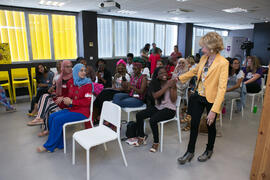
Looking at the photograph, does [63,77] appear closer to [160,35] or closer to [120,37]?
[120,37]

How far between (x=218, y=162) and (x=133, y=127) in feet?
3.94

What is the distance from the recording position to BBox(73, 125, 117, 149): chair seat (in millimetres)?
2023

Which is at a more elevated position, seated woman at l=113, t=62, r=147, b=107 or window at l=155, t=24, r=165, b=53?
window at l=155, t=24, r=165, b=53

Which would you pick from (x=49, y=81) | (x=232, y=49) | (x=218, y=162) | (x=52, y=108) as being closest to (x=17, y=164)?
(x=52, y=108)

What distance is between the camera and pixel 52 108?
2977 mm

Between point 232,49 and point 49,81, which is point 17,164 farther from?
point 232,49

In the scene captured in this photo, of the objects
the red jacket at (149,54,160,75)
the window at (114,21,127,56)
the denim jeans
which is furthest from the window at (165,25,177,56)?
the denim jeans

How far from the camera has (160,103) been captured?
2760mm

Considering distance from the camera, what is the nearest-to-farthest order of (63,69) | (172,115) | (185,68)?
(172,115) < (63,69) < (185,68)

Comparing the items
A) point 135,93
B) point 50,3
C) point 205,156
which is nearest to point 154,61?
point 135,93

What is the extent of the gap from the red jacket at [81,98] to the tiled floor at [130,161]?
1.87 ft

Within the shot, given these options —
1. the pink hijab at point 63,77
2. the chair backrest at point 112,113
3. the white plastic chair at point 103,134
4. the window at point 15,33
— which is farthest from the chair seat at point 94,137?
the window at point 15,33

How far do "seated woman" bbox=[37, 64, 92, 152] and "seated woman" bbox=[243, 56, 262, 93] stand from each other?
3.31 metres

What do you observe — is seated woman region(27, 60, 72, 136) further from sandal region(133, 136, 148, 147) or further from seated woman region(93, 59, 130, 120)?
sandal region(133, 136, 148, 147)
